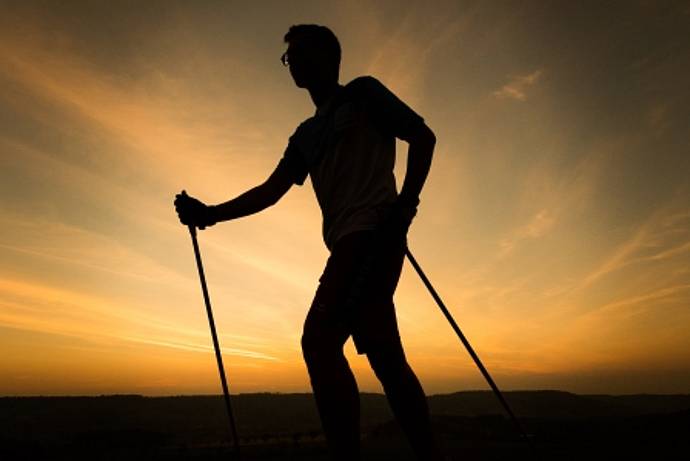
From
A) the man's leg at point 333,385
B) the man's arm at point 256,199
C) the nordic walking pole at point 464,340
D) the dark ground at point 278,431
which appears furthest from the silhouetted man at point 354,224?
the dark ground at point 278,431

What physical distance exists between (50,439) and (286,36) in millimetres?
14206

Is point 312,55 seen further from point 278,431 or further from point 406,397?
point 278,431

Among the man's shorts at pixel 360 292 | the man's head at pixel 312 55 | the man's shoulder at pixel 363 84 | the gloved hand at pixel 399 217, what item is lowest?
the man's shorts at pixel 360 292

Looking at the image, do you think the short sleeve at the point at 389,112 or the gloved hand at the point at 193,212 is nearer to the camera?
the short sleeve at the point at 389,112

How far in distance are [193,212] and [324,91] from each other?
3.46 feet

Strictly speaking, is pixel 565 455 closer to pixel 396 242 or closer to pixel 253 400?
pixel 396 242

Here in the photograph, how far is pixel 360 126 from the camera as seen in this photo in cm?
251

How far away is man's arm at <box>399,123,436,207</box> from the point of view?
2.30 meters

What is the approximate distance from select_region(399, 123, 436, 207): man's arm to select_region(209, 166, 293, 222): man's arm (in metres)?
0.85

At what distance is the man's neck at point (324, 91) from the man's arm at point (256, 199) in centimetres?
48

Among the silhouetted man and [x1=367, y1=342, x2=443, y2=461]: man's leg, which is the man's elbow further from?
[x1=367, y1=342, x2=443, y2=461]: man's leg

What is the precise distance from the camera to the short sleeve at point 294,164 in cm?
285

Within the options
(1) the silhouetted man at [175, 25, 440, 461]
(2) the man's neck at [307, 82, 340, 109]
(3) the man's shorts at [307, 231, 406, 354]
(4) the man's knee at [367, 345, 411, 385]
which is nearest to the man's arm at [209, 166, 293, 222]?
(1) the silhouetted man at [175, 25, 440, 461]

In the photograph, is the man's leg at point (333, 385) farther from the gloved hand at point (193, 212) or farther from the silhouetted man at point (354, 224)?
the gloved hand at point (193, 212)
